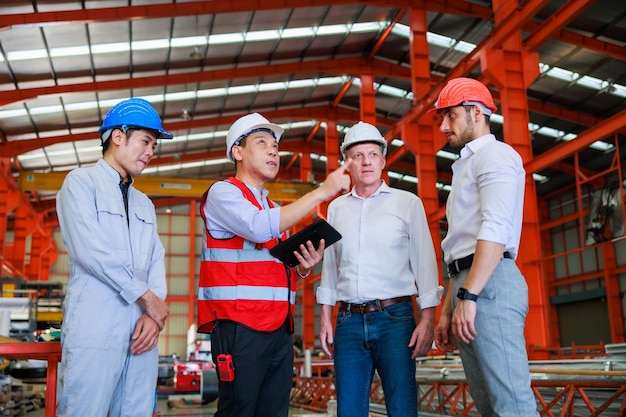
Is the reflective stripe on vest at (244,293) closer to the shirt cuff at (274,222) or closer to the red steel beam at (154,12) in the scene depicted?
the shirt cuff at (274,222)

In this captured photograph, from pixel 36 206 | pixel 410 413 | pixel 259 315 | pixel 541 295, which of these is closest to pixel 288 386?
pixel 259 315

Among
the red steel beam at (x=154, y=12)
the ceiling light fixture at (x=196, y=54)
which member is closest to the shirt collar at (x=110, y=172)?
the red steel beam at (x=154, y=12)

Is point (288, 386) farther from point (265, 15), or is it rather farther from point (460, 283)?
point (265, 15)

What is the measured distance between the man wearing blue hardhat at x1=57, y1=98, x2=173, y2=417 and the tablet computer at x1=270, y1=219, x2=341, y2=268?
2.28 feet

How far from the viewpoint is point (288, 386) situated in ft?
11.1

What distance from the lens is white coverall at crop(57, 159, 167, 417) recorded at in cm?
284

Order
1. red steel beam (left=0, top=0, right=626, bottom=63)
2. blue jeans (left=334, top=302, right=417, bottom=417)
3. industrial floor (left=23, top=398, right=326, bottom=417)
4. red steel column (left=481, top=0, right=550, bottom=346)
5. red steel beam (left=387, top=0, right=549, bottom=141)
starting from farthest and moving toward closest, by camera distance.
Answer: red steel beam (left=0, top=0, right=626, bottom=63) → red steel beam (left=387, top=0, right=549, bottom=141) → red steel column (left=481, top=0, right=550, bottom=346) → industrial floor (left=23, top=398, right=326, bottom=417) → blue jeans (left=334, top=302, right=417, bottom=417)

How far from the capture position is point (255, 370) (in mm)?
3152

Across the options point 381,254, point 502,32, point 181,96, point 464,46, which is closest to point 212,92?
point 181,96

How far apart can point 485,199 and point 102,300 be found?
1967mm

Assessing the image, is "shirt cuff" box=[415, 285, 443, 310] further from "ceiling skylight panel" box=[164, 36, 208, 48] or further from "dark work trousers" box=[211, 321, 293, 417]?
"ceiling skylight panel" box=[164, 36, 208, 48]

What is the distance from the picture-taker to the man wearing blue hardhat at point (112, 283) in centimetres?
285

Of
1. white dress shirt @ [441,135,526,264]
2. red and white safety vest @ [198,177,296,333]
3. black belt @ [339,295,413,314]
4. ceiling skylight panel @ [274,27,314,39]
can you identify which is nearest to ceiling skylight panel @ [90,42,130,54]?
ceiling skylight panel @ [274,27,314,39]

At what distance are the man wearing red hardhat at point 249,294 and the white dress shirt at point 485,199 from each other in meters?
0.64
